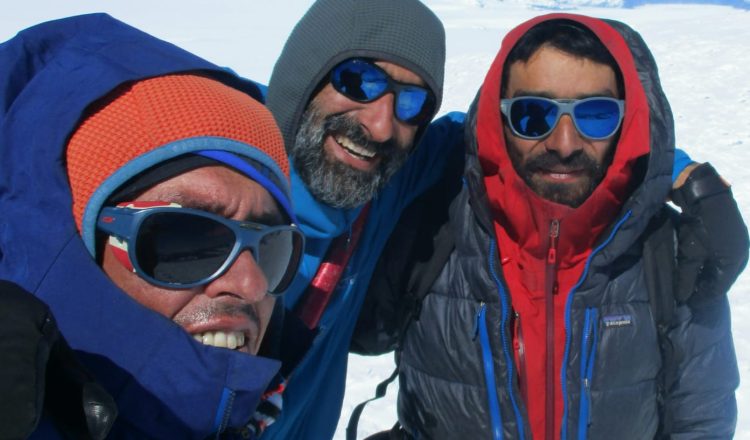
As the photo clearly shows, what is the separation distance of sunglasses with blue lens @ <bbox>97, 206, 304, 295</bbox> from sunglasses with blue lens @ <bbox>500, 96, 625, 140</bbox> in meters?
1.10

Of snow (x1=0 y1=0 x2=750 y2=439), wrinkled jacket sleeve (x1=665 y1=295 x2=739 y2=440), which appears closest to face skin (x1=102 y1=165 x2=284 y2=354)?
wrinkled jacket sleeve (x1=665 y1=295 x2=739 y2=440)

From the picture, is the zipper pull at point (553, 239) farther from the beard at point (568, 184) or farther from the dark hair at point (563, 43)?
the dark hair at point (563, 43)

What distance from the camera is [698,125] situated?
318 inches

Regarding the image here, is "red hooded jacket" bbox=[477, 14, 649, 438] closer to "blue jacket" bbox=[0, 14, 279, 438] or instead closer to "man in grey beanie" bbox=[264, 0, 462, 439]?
"man in grey beanie" bbox=[264, 0, 462, 439]

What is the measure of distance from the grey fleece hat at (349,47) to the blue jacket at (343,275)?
230mm

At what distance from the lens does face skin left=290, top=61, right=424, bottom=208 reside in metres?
1.88

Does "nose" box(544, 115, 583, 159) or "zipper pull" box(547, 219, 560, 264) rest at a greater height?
"nose" box(544, 115, 583, 159)

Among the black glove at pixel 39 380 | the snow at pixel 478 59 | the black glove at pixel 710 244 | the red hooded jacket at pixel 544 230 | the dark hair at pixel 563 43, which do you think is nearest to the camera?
the black glove at pixel 39 380

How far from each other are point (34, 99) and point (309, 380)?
47.8 inches

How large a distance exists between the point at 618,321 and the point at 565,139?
58 centimetres

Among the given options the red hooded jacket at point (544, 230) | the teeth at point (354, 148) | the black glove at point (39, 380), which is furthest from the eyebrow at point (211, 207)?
the red hooded jacket at point (544, 230)

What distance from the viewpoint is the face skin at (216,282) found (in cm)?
107

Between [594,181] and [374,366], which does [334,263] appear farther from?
[374,366]

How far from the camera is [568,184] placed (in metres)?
1.96
